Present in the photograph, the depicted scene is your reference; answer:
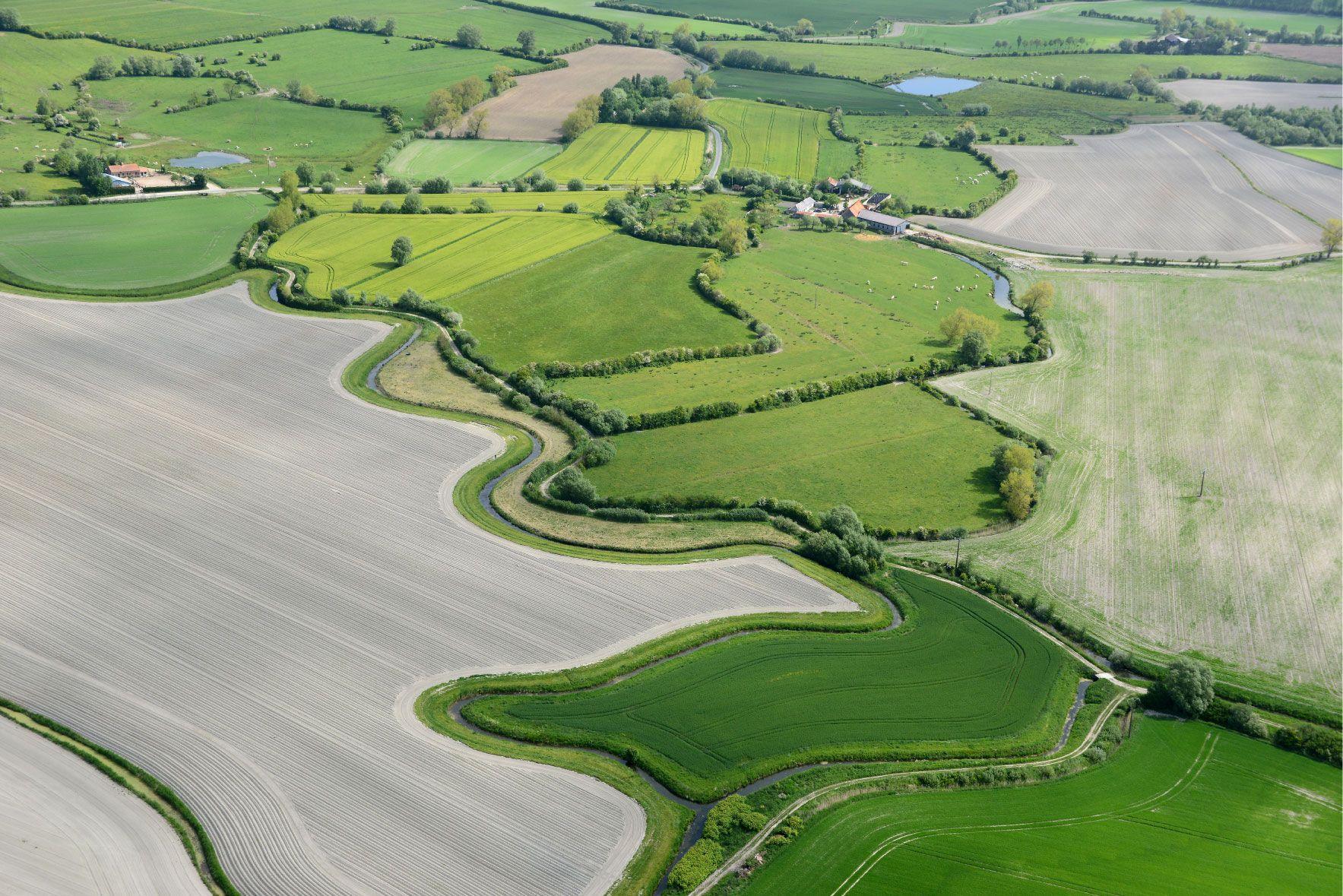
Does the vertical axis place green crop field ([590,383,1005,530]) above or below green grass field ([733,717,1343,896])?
above

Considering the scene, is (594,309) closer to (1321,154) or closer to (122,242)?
(122,242)

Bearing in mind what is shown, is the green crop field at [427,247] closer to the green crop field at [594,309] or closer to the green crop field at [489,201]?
the green crop field at [594,309]

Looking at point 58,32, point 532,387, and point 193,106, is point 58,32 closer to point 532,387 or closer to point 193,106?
point 193,106

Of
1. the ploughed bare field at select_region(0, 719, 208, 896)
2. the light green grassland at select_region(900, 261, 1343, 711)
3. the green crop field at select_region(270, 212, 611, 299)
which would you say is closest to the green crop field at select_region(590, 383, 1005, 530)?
the light green grassland at select_region(900, 261, 1343, 711)

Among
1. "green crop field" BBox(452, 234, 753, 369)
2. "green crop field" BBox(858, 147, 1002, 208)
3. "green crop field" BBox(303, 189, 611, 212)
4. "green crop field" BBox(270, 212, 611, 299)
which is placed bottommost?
"green crop field" BBox(452, 234, 753, 369)

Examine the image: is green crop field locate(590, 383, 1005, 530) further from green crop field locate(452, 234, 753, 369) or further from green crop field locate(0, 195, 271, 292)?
green crop field locate(0, 195, 271, 292)

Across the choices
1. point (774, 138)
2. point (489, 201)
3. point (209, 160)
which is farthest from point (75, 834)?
point (774, 138)
